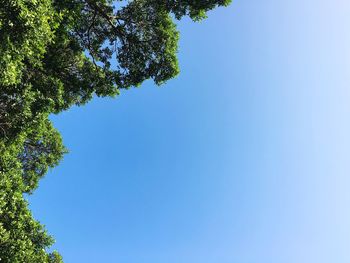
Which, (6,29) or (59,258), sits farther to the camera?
(59,258)

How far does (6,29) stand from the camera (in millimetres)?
14805

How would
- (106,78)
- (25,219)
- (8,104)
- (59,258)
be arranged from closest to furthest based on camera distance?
(8,104) < (25,219) < (59,258) < (106,78)

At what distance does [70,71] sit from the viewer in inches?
1027

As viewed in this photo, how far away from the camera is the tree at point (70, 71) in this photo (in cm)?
2047

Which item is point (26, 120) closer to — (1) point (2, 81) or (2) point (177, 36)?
(1) point (2, 81)

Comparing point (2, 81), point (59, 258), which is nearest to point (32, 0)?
point (2, 81)

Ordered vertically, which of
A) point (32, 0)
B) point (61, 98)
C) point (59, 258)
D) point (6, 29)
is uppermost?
point (61, 98)

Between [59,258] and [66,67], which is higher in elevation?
[66,67]

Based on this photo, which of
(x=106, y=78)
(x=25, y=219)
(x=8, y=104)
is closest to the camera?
(x=8, y=104)

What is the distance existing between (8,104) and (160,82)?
1014cm

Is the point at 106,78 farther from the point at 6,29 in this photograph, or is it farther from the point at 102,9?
the point at 6,29

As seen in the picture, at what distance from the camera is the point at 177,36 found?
2562cm

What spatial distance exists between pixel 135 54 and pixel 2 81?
11.7 metres

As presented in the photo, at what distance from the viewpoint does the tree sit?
20.5 metres
